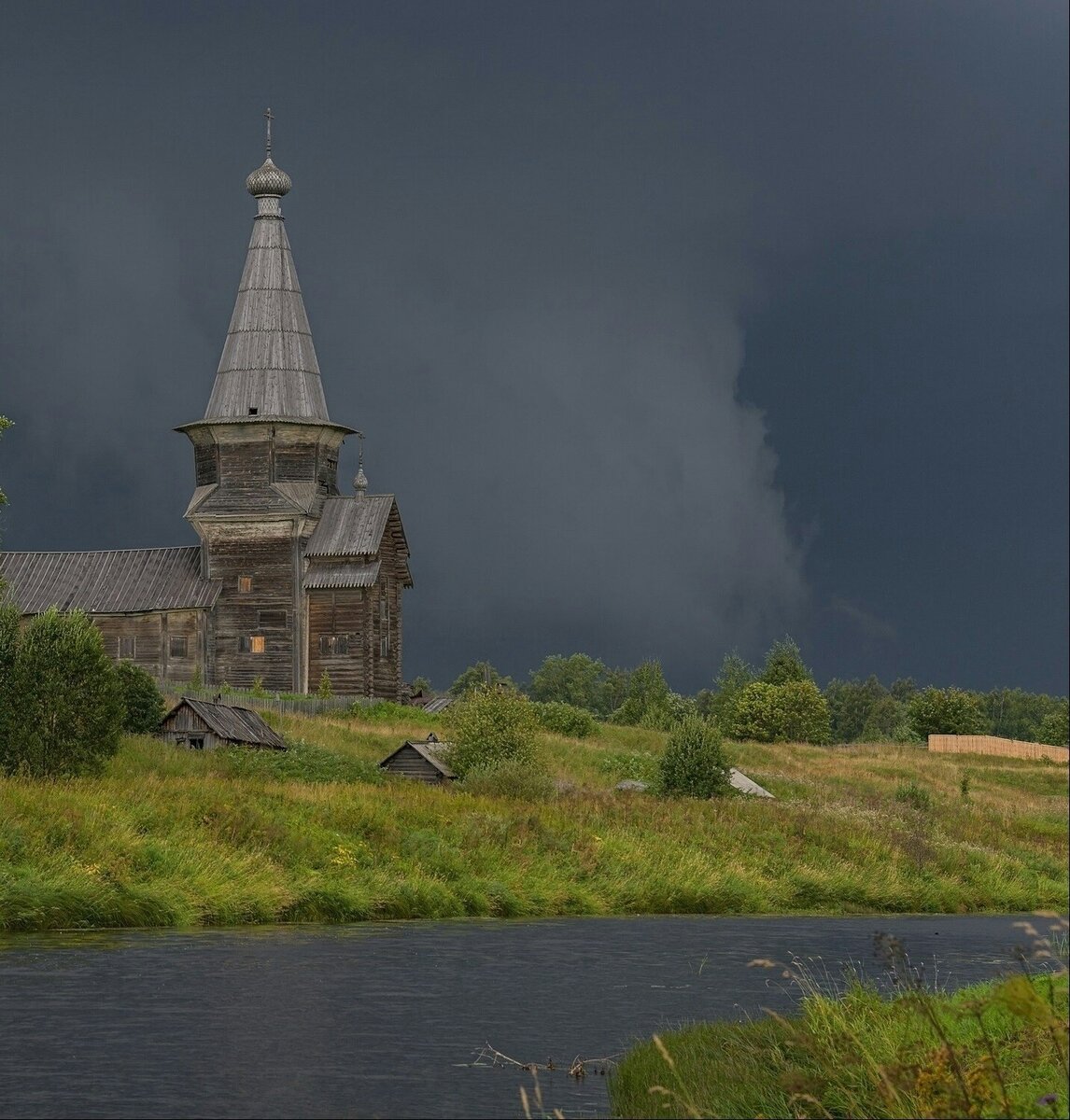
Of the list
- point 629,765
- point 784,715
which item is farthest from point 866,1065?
point 784,715

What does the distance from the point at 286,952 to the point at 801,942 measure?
954 cm

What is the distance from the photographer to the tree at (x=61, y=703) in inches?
1567

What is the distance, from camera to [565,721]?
8288cm

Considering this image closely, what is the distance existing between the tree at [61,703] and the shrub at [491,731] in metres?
14.5

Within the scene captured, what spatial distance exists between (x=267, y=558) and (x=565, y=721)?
16.7 metres

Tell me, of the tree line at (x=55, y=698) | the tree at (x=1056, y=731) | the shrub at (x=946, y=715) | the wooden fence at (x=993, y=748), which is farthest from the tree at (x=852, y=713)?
the tree line at (x=55, y=698)

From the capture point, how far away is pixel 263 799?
37000 millimetres

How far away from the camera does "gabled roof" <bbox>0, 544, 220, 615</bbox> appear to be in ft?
256

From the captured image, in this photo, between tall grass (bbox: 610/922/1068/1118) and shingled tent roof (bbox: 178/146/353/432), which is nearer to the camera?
tall grass (bbox: 610/922/1068/1118)

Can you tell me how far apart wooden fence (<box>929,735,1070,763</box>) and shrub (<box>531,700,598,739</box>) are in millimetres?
25439

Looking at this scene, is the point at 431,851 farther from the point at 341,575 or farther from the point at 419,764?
the point at 341,575

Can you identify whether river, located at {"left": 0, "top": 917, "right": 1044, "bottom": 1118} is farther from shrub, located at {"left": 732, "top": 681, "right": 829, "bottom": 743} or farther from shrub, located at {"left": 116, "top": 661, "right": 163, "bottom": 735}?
shrub, located at {"left": 732, "top": 681, "right": 829, "bottom": 743}

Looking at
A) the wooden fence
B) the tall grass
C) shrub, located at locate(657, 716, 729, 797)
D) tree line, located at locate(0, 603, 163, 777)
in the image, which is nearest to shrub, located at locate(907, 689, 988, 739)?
the wooden fence

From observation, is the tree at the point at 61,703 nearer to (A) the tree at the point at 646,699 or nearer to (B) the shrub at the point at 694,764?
(B) the shrub at the point at 694,764
